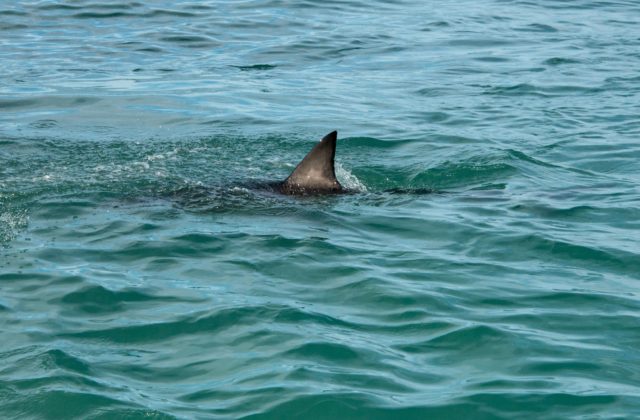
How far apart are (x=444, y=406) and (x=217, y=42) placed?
14528 millimetres

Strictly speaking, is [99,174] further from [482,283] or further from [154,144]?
[482,283]

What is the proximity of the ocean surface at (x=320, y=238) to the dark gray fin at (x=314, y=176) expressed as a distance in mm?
148

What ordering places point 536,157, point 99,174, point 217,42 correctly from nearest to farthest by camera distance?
point 99,174 → point 536,157 → point 217,42

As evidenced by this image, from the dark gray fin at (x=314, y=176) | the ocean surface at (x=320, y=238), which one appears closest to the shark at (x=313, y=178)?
the dark gray fin at (x=314, y=176)

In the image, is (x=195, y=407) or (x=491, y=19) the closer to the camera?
(x=195, y=407)

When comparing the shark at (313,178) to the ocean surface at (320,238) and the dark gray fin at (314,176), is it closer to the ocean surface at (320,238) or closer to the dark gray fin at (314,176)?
the dark gray fin at (314,176)

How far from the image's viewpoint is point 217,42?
62.5ft

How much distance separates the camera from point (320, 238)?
330 inches

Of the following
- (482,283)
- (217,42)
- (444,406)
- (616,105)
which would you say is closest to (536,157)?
(616,105)

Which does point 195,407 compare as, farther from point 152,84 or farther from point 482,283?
point 152,84

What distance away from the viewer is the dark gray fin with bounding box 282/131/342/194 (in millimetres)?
9296

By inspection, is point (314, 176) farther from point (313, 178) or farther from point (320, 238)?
point (320, 238)

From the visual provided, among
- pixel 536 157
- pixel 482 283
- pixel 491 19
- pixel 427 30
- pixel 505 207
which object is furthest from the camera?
pixel 491 19

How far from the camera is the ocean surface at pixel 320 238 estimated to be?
18.8 feet
